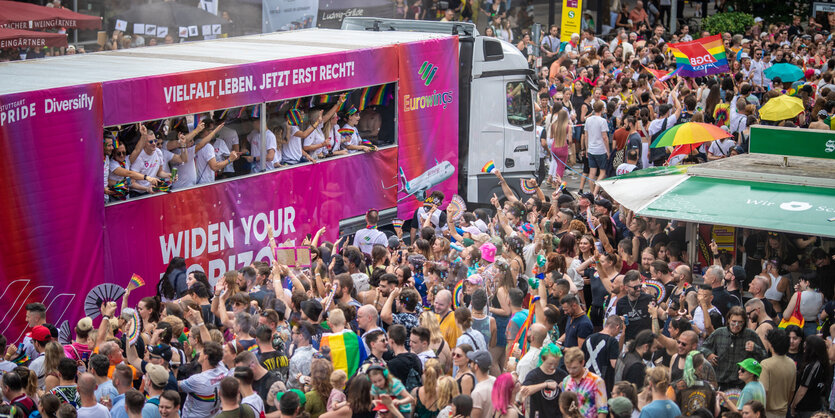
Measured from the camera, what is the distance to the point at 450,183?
15328 millimetres

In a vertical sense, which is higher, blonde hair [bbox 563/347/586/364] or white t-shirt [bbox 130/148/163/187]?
white t-shirt [bbox 130/148/163/187]

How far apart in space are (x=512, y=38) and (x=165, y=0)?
975 centimetres

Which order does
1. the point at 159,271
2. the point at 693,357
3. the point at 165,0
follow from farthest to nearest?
the point at 165,0
the point at 159,271
the point at 693,357

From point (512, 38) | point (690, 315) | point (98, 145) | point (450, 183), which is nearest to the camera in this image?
point (690, 315)

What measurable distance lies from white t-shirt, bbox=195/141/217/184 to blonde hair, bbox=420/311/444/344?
4.49 metres

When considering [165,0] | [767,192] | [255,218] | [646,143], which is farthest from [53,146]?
[165,0]

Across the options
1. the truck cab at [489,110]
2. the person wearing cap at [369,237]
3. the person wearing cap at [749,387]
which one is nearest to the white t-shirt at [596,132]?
the truck cab at [489,110]

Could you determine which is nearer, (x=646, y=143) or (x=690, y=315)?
(x=690, y=315)

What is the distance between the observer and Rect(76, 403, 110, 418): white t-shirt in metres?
7.25

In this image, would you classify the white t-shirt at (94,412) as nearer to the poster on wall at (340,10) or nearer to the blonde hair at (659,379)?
the blonde hair at (659,379)

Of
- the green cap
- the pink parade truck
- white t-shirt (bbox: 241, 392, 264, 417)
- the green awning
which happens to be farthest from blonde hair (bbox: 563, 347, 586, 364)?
the pink parade truck

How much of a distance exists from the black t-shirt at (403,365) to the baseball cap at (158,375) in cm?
161

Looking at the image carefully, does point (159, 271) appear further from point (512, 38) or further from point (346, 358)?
point (512, 38)

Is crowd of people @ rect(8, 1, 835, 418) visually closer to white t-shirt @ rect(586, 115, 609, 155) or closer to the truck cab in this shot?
the truck cab
